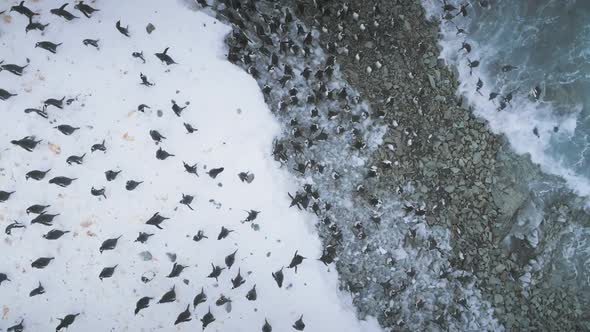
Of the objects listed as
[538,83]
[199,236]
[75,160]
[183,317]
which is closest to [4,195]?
[75,160]

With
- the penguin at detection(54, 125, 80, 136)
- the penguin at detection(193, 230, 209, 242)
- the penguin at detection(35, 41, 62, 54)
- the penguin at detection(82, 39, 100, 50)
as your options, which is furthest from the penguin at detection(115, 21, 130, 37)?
the penguin at detection(193, 230, 209, 242)

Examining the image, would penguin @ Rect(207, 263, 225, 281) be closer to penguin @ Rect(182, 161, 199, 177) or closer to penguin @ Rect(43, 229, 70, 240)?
penguin @ Rect(182, 161, 199, 177)

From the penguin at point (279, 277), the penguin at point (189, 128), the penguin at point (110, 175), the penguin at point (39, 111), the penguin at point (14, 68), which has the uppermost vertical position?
the penguin at point (189, 128)

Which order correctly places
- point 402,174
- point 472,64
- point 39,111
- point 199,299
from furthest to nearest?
point 472,64 → point 402,174 → point 39,111 → point 199,299

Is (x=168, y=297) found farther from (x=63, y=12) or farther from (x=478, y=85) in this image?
(x=478, y=85)

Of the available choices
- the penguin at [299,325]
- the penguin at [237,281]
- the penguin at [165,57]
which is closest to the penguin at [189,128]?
the penguin at [165,57]

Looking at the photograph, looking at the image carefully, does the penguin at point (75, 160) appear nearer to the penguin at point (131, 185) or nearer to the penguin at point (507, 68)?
the penguin at point (131, 185)
